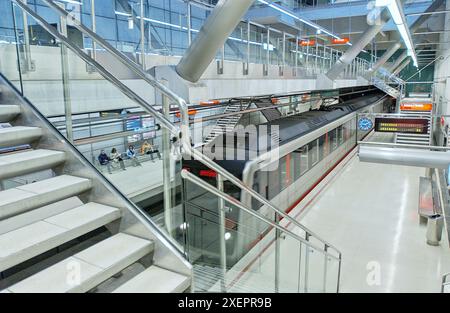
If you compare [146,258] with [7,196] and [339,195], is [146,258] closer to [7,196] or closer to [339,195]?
[7,196]

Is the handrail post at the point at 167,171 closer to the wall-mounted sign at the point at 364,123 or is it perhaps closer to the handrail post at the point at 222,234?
the handrail post at the point at 222,234

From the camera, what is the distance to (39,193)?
2.12 meters

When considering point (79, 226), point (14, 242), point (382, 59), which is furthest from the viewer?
point (382, 59)

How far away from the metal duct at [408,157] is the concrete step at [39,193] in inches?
255

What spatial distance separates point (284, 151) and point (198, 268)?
4.08m

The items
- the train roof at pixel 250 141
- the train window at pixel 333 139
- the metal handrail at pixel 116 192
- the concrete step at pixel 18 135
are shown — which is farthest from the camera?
the train window at pixel 333 139

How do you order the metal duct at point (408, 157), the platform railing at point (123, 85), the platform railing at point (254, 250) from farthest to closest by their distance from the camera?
1. the metal duct at point (408, 157)
2. the platform railing at point (254, 250)
3. the platform railing at point (123, 85)

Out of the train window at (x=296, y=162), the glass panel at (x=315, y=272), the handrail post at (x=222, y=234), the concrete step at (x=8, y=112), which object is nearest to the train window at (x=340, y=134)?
the train window at (x=296, y=162)

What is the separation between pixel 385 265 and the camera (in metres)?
5.99

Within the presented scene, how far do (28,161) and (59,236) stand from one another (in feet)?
2.10

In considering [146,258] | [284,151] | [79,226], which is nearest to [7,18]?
[79,226]

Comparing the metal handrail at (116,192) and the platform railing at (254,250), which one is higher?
the metal handrail at (116,192)

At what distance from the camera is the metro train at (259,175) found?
279cm

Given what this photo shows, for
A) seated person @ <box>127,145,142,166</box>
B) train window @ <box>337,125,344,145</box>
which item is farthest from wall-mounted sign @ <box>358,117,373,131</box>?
seated person @ <box>127,145,142,166</box>
